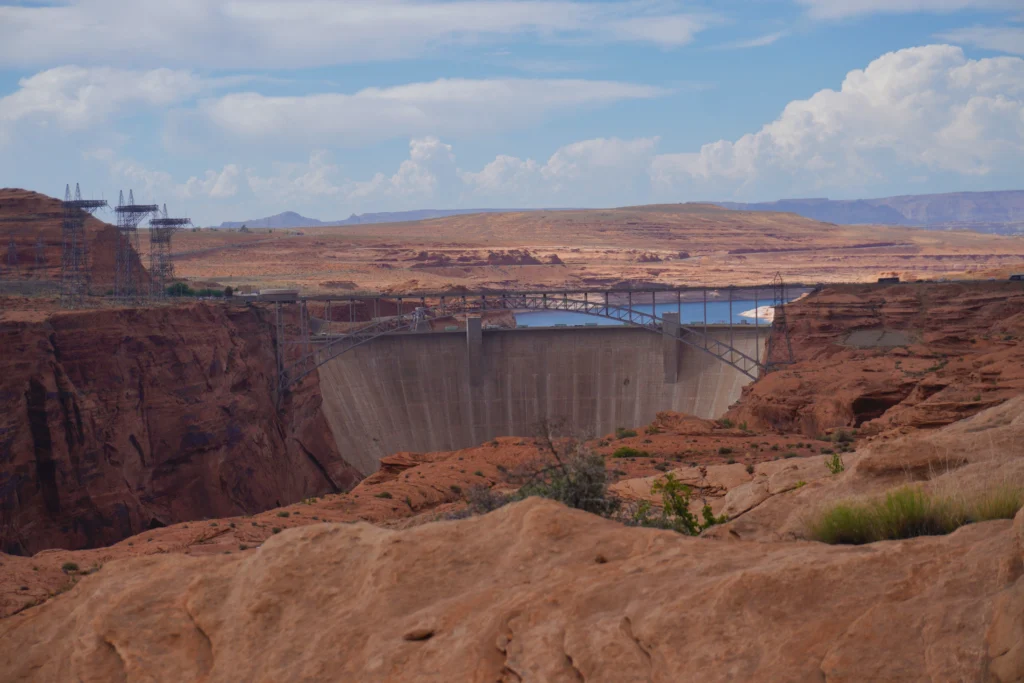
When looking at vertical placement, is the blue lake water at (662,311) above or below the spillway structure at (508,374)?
below

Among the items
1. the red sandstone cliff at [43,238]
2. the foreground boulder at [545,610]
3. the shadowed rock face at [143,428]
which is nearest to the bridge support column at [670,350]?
the shadowed rock face at [143,428]

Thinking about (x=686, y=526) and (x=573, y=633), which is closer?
(x=573, y=633)

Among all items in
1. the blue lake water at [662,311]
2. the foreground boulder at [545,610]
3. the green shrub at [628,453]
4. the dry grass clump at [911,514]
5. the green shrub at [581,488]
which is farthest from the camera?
the blue lake water at [662,311]

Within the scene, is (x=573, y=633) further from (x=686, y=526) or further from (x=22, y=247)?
(x=22, y=247)

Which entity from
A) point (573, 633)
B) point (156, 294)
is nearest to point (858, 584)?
point (573, 633)

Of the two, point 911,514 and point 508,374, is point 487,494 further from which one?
point 508,374

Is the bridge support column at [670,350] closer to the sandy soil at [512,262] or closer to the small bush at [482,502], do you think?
the small bush at [482,502]
